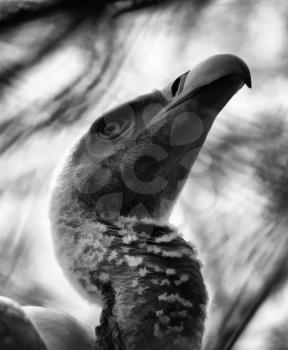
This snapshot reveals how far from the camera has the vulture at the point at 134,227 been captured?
257 cm

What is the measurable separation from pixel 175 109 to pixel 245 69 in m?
0.38

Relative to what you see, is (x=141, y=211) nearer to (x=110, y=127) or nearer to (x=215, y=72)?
(x=110, y=127)

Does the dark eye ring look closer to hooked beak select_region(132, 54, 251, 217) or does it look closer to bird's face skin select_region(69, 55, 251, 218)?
bird's face skin select_region(69, 55, 251, 218)

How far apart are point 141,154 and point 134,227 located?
37 centimetres

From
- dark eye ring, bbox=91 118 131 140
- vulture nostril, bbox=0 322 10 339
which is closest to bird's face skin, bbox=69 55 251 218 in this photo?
dark eye ring, bbox=91 118 131 140

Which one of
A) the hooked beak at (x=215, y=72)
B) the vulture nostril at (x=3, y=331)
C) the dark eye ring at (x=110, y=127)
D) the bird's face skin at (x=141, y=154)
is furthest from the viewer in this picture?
the dark eye ring at (x=110, y=127)

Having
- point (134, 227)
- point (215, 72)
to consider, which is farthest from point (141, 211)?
point (215, 72)

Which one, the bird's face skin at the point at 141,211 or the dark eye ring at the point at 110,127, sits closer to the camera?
the bird's face skin at the point at 141,211

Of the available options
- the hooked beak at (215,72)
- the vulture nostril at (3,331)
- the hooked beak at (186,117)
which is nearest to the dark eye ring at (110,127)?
the hooked beak at (186,117)

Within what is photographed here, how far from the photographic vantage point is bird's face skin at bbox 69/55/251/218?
3.10 metres

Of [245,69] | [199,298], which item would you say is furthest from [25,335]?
[245,69]

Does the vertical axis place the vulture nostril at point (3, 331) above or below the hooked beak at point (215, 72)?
below

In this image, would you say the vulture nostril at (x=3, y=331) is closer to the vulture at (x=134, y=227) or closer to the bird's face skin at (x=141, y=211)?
the vulture at (x=134, y=227)

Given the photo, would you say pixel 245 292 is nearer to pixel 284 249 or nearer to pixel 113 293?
pixel 284 249
